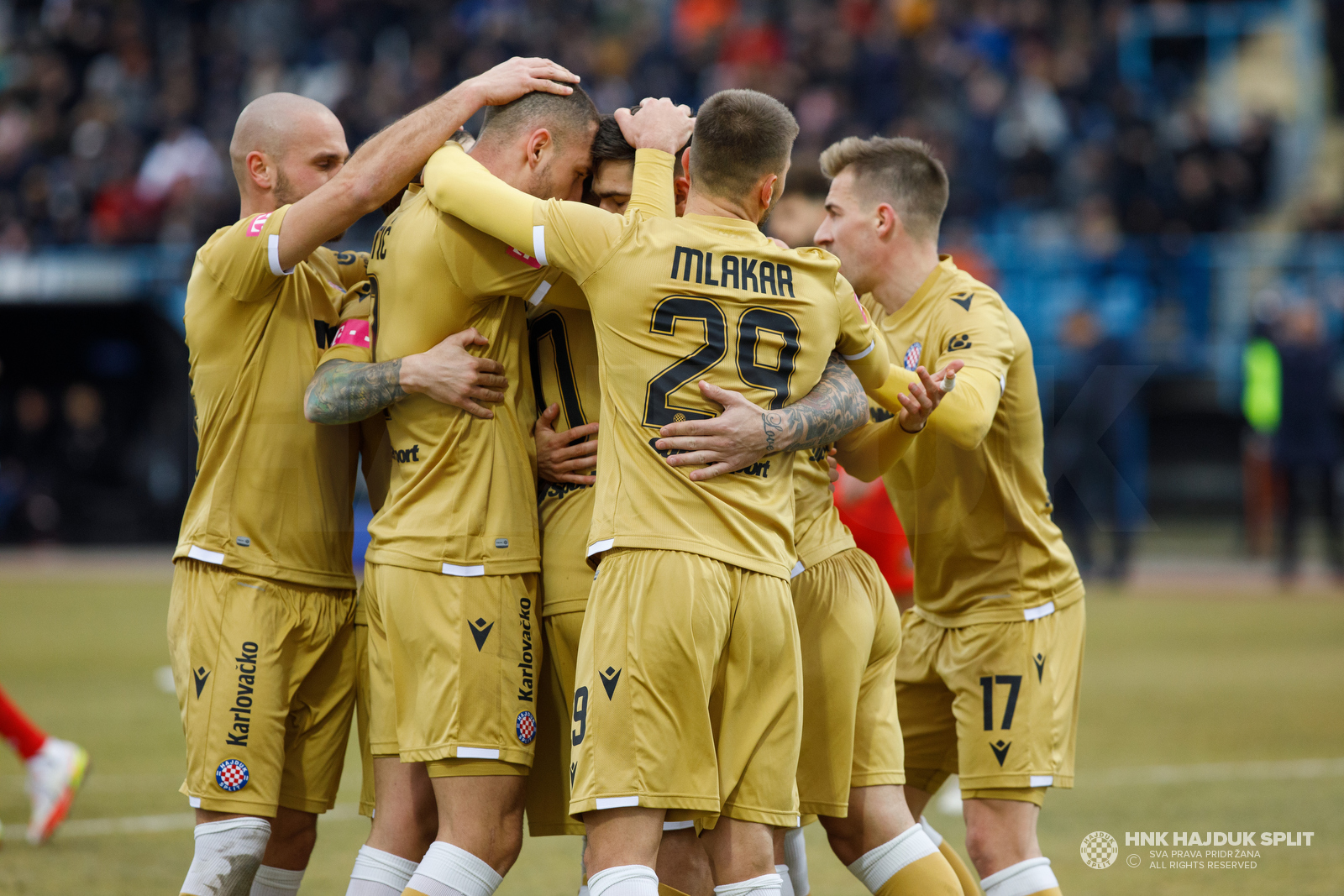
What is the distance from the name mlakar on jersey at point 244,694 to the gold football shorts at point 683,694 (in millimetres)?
1083

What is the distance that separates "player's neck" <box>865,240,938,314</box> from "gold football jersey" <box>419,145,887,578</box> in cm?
127

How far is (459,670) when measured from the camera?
4066 mm

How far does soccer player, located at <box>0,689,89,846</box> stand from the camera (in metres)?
6.84

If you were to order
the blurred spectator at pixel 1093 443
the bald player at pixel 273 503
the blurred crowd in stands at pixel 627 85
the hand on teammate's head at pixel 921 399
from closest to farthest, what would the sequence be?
the bald player at pixel 273 503 < the hand on teammate's head at pixel 921 399 < the blurred spectator at pixel 1093 443 < the blurred crowd in stands at pixel 627 85

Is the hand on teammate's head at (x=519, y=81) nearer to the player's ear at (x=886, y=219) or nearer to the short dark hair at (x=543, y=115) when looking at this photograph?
the short dark hair at (x=543, y=115)

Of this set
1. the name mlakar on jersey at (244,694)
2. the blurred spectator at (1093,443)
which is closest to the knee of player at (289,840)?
the name mlakar on jersey at (244,694)

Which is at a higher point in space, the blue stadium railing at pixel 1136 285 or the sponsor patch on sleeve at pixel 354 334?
the blue stadium railing at pixel 1136 285

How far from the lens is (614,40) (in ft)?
77.5

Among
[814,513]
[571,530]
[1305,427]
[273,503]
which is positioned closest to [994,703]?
[814,513]

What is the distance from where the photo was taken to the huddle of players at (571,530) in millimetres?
3875

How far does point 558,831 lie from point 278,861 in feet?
3.20

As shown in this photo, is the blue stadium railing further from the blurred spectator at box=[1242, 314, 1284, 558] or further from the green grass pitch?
the green grass pitch

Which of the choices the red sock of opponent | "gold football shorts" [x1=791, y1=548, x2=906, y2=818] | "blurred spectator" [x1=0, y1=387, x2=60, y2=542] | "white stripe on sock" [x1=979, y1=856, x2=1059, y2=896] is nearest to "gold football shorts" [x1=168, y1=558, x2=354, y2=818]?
"gold football shorts" [x1=791, y1=548, x2=906, y2=818]

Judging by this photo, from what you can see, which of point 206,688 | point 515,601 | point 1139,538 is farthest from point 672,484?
point 1139,538
